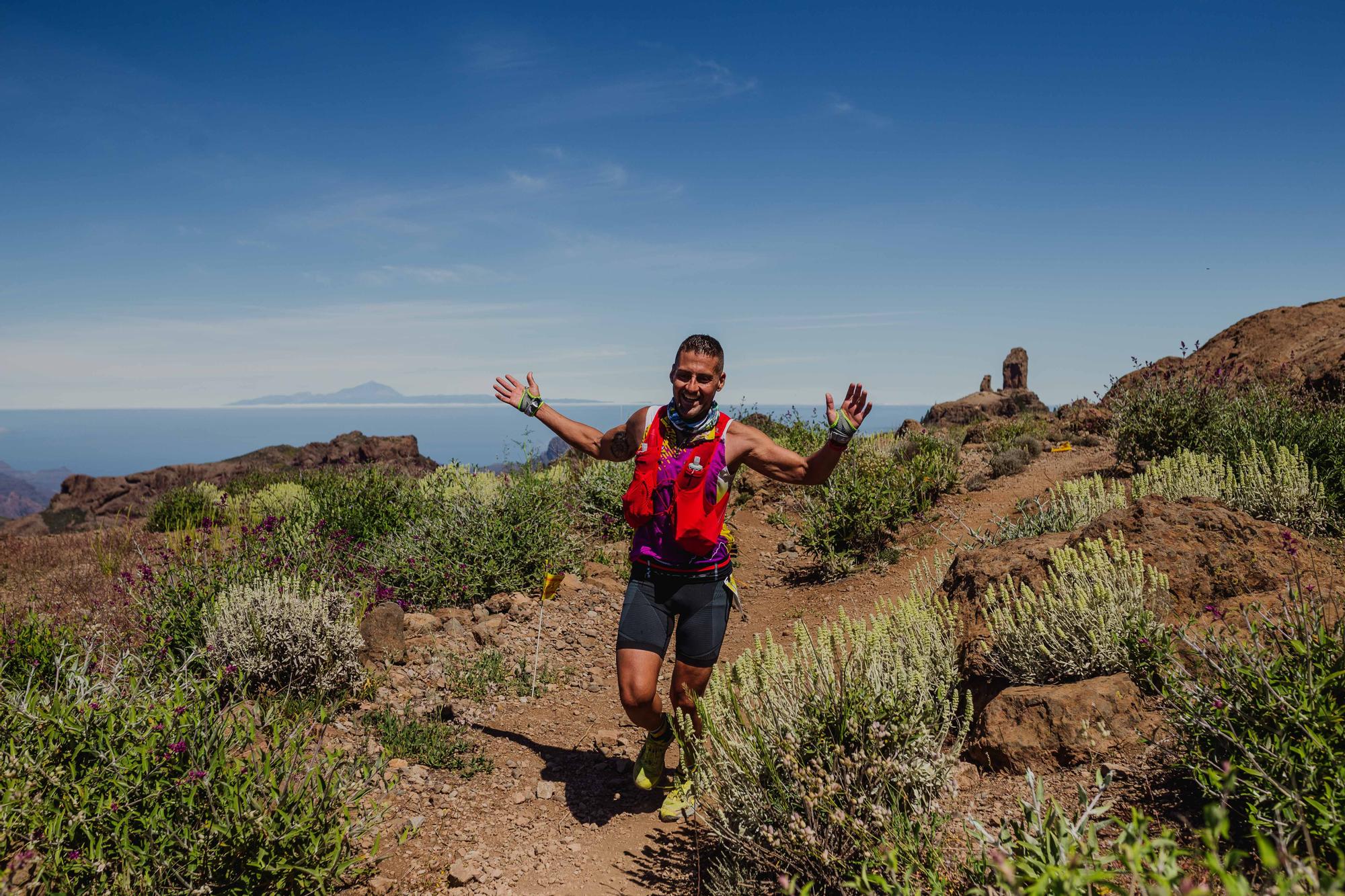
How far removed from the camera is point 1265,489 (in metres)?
6.26

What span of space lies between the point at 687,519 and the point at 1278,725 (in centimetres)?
241

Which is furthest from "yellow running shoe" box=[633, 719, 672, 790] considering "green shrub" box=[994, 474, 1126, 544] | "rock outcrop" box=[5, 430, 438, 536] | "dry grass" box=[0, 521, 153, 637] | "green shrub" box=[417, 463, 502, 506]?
"rock outcrop" box=[5, 430, 438, 536]

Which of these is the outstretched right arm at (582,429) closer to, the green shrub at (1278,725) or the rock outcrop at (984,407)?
the green shrub at (1278,725)

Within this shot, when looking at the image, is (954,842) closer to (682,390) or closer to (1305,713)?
(1305,713)

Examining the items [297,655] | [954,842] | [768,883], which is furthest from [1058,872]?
[297,655]

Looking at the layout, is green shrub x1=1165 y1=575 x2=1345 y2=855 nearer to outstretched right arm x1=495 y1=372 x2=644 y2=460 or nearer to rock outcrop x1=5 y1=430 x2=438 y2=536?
outstretched right arm x1=495 y1=372 x2=644 y2=460

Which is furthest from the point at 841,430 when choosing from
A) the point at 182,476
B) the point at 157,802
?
the point at 182,476

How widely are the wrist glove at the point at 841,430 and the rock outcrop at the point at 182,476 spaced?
20.1 meters

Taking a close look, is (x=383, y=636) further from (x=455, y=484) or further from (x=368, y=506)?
(x=455, y=484)

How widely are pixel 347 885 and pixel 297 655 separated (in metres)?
2.24

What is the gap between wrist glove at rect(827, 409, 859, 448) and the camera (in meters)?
3.85

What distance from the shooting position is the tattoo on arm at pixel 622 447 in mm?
4398

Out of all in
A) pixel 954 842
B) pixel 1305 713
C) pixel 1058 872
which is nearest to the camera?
pixel 1058 872

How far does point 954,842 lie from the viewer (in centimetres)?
292
